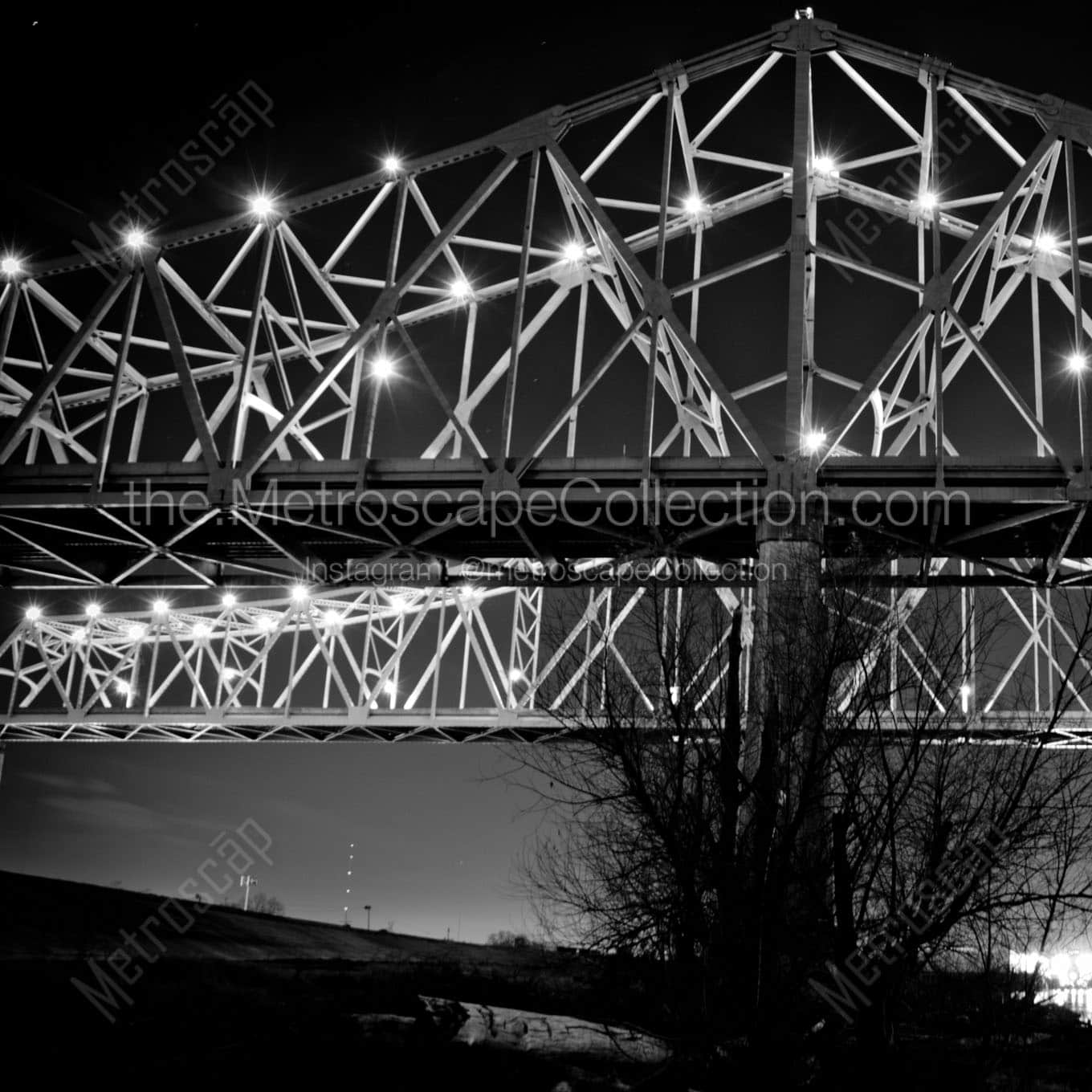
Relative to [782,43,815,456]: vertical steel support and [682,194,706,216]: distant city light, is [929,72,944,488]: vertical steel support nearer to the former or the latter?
[782,43,815,456]: vertical steel support

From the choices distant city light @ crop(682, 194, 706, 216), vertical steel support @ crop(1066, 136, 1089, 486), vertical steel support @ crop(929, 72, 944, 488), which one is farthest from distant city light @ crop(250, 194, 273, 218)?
vertical steel support @ crop(1066, 136, 1089, 486)

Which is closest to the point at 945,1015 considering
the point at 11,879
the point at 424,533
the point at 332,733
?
the point at 424,533

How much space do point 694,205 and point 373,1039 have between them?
27283 millimetres

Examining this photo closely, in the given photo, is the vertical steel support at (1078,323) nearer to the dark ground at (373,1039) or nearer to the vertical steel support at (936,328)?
the vertical steel support at (936,328)

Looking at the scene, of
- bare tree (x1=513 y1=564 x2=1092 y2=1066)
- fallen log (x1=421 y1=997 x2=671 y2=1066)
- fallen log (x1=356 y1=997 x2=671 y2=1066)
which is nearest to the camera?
bare tree (x1=513 y1=564 x2=1092 y2=1066)

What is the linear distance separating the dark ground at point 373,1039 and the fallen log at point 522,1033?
53cm

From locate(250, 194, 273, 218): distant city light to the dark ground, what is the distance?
62.3 feet

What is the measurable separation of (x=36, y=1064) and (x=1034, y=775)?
15197 mm

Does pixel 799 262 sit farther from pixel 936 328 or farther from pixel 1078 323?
pixel 1078 323

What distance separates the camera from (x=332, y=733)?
200ft

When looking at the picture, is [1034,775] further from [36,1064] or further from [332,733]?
[332,733]

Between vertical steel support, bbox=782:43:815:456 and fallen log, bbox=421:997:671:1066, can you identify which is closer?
fallen log, bbox=421:997:671:1066

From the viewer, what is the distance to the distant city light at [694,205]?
38.5 metres

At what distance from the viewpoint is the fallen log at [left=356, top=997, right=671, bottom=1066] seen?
65.5ft
